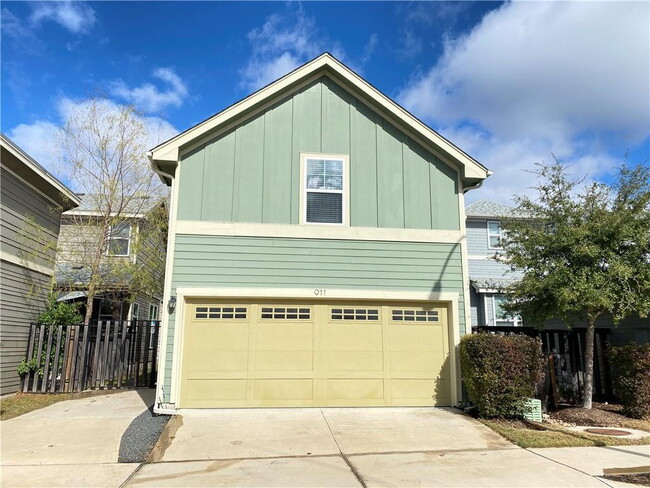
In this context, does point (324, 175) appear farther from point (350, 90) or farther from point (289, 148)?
point (350, 90)

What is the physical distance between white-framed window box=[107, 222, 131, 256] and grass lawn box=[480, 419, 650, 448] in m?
11.8

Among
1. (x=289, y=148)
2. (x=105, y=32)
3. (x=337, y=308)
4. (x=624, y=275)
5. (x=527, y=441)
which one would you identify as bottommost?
(x=527, y=441)

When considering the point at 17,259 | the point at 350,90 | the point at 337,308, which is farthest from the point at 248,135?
the point at 17,259

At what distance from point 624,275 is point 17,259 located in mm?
13153

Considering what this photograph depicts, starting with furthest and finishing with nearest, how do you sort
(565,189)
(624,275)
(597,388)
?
(597,388), (565,189), (624,275)

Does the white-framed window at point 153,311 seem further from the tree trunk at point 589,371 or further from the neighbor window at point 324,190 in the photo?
the tree trunk at point 589,371

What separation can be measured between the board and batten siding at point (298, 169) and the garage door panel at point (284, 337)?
218 cm

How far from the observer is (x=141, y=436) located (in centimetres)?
670

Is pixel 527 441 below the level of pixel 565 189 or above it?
below

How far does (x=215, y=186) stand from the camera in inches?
360

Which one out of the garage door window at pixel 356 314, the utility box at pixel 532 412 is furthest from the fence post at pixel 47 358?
the utility box at pixel 532 412

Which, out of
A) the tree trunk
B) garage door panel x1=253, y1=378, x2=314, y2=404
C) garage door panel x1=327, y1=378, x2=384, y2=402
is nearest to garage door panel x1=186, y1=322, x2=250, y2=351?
garage door panel x1=253, y1=378, x2=314, y2=404

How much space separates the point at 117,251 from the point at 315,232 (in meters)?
8.76

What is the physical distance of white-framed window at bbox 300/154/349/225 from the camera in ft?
30.6
